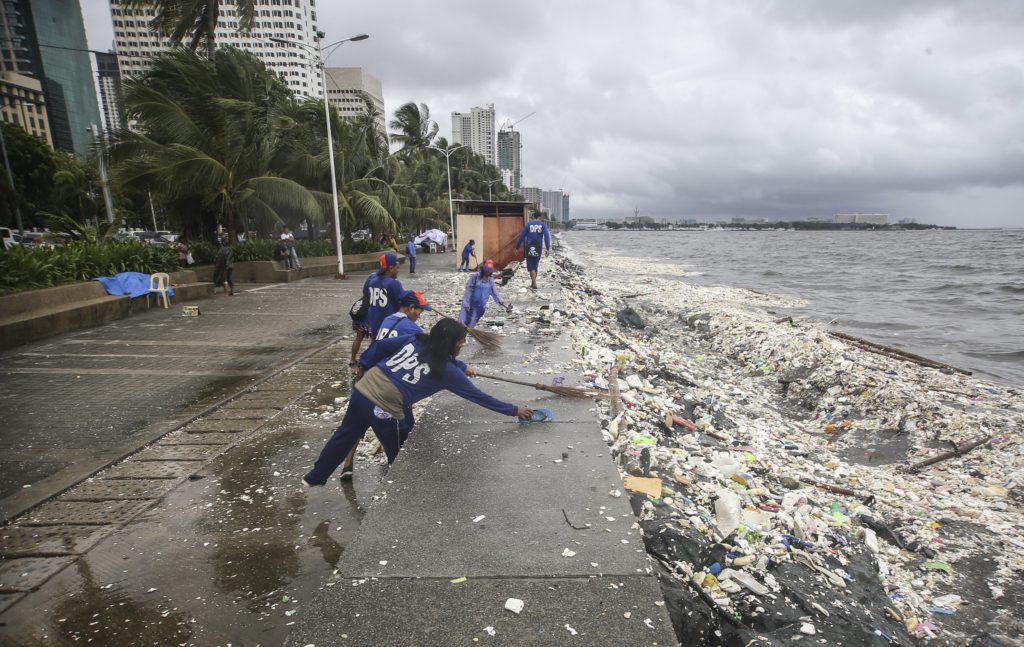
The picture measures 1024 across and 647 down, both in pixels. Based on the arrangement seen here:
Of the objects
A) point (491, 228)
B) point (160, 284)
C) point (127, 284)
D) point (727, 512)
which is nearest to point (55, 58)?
point (491, 228)

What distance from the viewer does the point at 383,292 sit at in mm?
5676

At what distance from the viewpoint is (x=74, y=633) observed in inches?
99.5

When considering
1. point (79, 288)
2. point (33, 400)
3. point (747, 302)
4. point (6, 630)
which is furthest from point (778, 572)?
point (747, 302)

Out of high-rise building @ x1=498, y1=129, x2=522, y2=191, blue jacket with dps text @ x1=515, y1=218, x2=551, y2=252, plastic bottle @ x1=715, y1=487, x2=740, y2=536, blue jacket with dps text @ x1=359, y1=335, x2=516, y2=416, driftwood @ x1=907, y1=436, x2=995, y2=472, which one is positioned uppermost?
high-rise building @ x1=498, y1=129, x2=522, y2=191

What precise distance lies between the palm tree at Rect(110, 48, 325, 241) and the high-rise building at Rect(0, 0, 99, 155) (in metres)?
11.8

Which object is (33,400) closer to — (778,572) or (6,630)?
(6,630)

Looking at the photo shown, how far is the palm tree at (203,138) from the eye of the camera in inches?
552

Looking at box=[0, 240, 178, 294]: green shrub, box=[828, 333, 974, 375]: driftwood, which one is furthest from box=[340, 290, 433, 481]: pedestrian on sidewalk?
box=[828, 333, 974, 375]: driftwood

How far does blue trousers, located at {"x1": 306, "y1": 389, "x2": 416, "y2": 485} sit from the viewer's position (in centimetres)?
337

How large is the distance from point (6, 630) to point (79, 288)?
9.35 m

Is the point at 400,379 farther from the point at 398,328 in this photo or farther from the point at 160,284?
the point at 160,284

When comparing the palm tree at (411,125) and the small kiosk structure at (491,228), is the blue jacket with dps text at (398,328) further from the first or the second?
the palm tree at (411,125)

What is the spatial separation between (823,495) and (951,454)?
2.62 metres

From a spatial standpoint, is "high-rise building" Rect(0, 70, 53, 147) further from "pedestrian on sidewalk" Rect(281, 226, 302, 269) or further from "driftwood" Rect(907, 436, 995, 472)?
"driftwood" Rect(907, 436, 995, 472)
